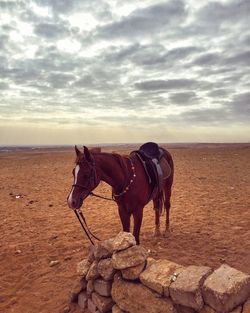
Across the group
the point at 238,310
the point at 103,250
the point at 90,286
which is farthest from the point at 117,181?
the point at 238,310

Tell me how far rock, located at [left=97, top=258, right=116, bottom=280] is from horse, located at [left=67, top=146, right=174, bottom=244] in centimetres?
114

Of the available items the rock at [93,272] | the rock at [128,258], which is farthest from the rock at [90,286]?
the rock at [128,258]

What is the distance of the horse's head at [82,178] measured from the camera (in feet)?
20.1

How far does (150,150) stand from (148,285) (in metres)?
4.81

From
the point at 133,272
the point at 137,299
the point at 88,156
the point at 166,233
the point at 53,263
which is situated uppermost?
the point at 88,156

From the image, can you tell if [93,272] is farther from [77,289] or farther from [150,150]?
[150,150]

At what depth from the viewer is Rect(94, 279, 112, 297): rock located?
5566 millimetres

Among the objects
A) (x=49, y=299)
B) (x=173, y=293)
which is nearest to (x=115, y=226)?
(x=49, y=299)

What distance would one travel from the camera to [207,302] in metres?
4.37

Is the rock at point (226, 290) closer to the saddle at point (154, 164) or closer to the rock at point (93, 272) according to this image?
the rock at point (93, 272)

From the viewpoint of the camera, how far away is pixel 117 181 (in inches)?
279

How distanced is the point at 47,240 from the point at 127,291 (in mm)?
5171

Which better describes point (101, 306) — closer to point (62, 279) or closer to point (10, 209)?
point (62, 279)

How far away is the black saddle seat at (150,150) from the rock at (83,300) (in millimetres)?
3958
